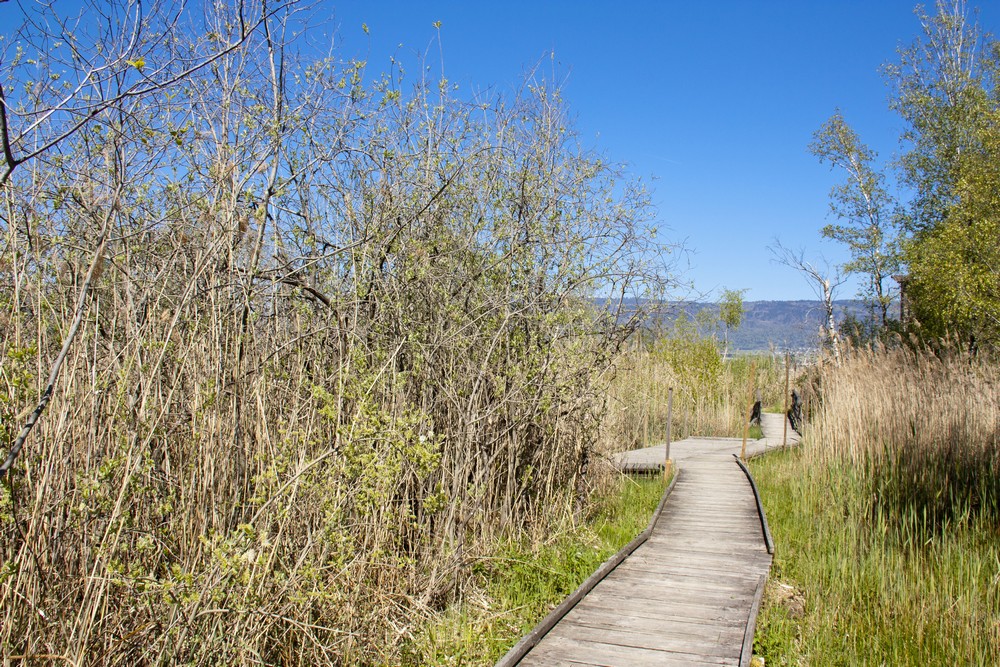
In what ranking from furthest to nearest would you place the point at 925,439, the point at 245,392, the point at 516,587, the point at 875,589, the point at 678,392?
the point at 678,392
the point at 925,439
the point at 875,589
the point at 516,587
the point at 245,392

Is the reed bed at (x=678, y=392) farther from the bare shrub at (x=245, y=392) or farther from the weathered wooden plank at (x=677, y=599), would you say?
the bare shrub at (x=245, y=392)

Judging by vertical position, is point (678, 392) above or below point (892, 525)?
above

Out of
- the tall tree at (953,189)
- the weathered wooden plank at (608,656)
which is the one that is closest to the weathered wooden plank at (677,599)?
the weathered wooden plank at (608,656)

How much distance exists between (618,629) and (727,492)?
4.74m

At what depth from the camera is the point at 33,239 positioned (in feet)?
10.3

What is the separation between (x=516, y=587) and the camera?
5.50 m

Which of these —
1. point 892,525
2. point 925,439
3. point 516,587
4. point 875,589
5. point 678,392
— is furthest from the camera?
point 678,392

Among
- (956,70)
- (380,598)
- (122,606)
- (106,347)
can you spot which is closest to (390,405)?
(380,598)

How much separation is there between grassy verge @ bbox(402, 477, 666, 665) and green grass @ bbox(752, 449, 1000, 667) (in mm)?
1384

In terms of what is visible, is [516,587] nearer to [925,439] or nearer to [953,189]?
[925,439]

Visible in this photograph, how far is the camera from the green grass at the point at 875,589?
4629 millimetres

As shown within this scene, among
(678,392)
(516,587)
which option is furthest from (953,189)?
(516,587)

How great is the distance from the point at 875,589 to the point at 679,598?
164cm

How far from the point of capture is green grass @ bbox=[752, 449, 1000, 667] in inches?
182
